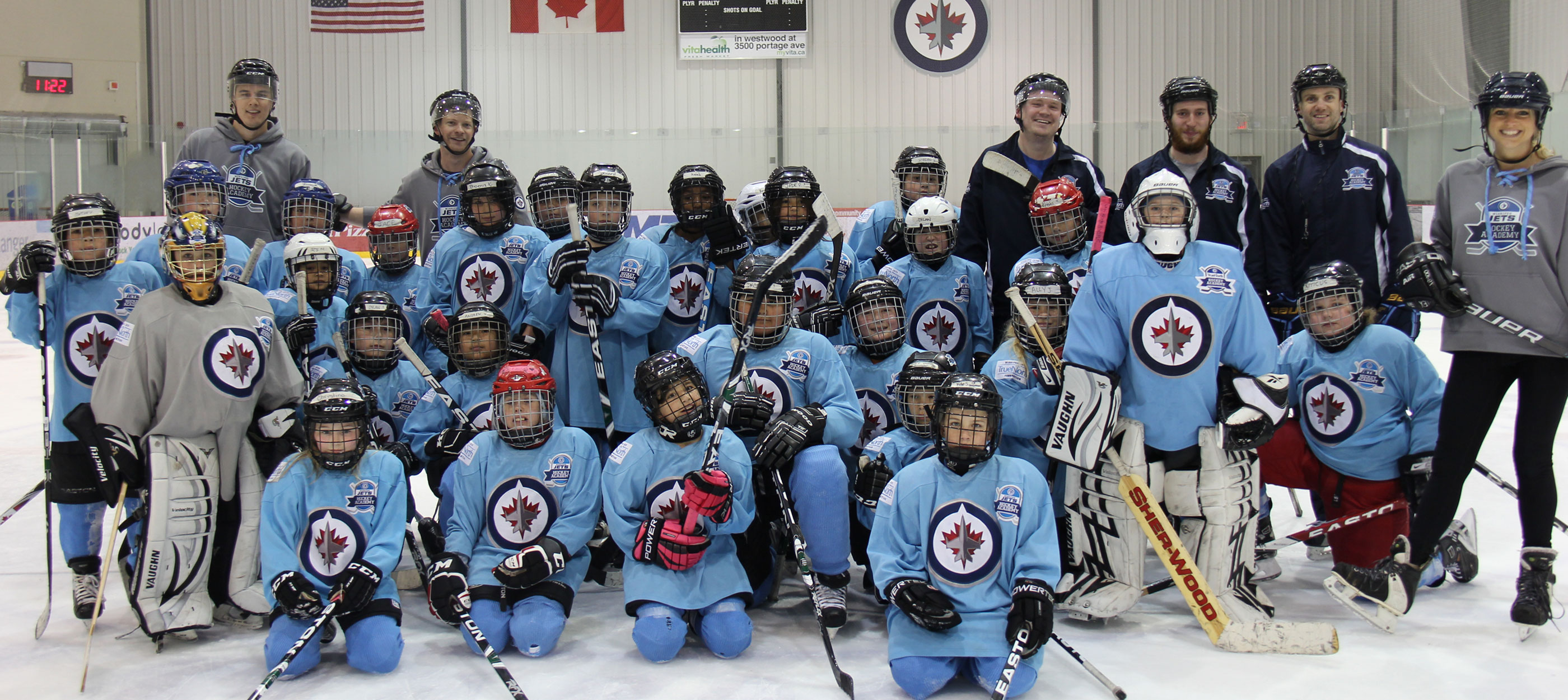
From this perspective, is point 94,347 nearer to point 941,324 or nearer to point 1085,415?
point 941,324

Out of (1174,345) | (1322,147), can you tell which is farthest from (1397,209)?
(1174,345)

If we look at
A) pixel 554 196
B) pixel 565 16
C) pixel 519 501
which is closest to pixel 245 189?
pixel 554 196

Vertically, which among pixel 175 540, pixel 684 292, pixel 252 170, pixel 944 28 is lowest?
pixel 175 540

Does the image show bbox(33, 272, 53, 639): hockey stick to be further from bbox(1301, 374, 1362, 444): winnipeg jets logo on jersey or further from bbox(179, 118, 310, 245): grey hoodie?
bbox(1301, 374, 1362, 444): winnipeg jets logo on jersey

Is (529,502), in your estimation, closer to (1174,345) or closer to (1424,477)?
(1174,345)

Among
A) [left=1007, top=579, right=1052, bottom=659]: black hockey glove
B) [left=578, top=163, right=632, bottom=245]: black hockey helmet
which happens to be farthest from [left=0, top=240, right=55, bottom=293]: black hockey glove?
[left=1007, top=579, right=1052, bottom=659]: black hockey glove

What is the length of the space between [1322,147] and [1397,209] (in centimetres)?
35

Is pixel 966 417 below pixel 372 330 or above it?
below

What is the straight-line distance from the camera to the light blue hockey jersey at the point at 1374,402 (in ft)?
11.8

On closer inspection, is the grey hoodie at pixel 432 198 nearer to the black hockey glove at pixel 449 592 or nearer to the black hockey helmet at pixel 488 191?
the black hockey helmet at pixel 488 191

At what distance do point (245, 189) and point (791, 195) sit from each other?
2.39 meters

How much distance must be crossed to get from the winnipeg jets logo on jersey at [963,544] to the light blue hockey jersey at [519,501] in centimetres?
106

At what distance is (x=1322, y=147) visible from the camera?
13.5ft

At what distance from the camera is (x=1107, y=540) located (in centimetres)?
331
